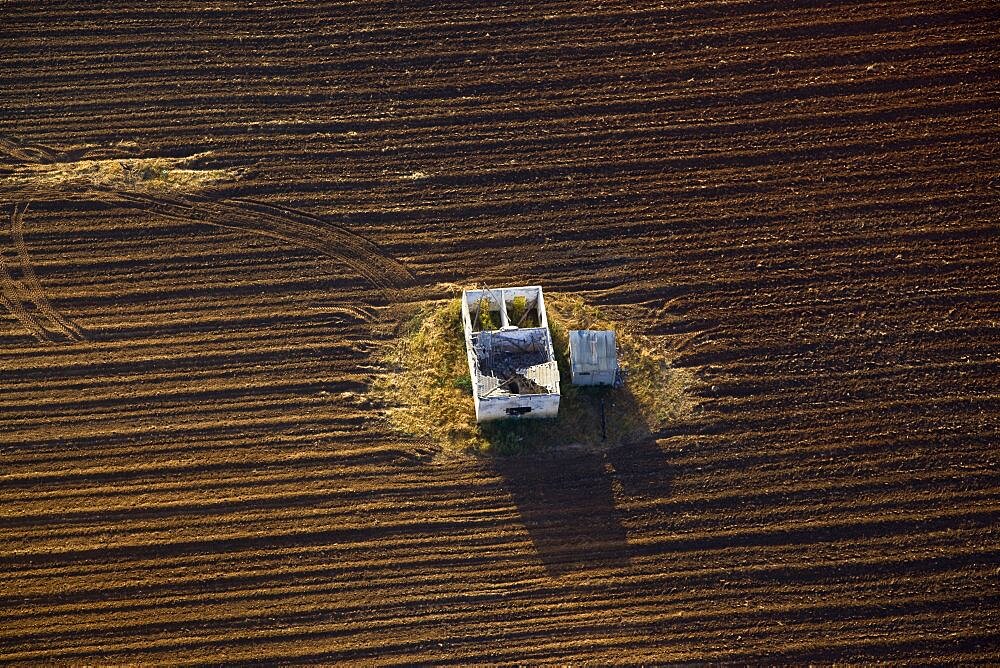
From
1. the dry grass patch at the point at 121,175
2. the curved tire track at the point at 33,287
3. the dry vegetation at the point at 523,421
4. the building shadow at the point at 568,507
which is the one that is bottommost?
the building shadow at the point at 568,507

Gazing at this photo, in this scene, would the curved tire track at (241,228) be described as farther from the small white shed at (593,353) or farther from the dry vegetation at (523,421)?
the small white shed at (593,353)

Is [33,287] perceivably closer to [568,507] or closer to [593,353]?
[593,353]

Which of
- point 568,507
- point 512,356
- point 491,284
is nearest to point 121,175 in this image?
point 491,284

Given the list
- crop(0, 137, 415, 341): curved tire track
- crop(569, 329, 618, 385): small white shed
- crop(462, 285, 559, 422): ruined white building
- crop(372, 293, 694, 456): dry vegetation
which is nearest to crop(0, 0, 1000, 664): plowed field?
crop(0, 137, 415, 341): curved tire track

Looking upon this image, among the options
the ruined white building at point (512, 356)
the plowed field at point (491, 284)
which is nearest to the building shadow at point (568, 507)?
the plowed field at point (491, 284)

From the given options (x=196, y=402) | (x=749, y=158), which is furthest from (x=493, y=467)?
A: (x=749, y=158)

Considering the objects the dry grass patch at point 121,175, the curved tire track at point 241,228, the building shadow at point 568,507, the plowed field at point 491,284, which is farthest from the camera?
the dry grass patch at point 121,175
